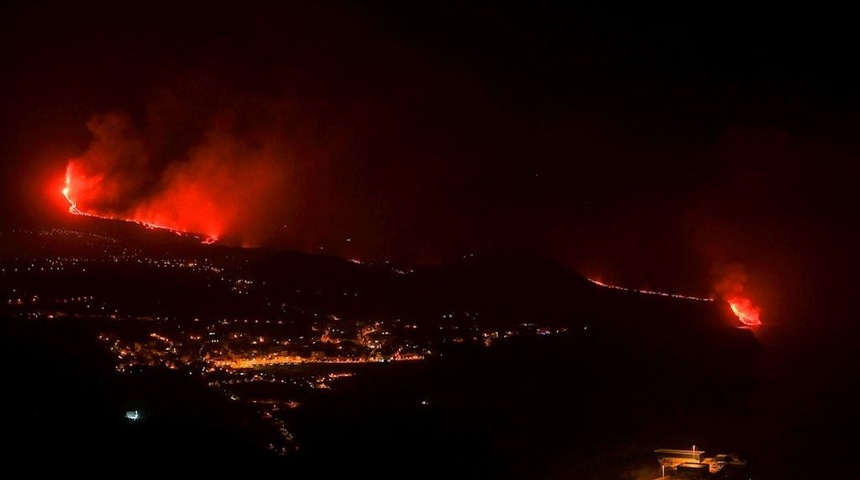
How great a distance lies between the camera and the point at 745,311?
34188 millimetres

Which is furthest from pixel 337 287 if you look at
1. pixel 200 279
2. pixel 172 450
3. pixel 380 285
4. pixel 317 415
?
pixel 172 450

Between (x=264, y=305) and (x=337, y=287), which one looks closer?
(x=264, y=305)

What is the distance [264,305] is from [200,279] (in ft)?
5.96

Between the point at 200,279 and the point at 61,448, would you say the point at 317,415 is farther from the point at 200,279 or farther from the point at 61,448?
the point at 200,279

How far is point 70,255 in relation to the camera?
2688 cm

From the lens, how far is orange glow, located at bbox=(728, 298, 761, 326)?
110 feet

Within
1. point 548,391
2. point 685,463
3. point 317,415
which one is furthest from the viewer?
point 548,391

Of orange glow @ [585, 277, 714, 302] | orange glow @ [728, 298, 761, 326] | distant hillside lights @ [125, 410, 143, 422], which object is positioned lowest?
distant hillside lights @ [125, 410, 143, 422]

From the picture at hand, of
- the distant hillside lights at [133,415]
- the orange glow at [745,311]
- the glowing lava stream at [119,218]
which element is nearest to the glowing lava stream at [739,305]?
the orange glow at [745,311]

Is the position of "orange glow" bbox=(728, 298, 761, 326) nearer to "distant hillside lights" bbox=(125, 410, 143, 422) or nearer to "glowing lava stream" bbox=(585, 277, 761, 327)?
"glowing lava stream" bbox=(585, 277, 761, 327)

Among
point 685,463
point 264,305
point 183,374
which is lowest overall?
point 685,463

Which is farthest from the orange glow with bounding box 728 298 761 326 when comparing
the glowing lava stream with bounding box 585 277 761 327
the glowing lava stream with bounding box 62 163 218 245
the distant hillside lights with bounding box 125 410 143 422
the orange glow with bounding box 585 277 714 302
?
the distant hillside lights with bounding box 125 410 143 422

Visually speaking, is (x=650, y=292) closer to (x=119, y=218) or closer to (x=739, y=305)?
(x=739, y=305)


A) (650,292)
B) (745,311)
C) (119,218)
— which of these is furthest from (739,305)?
(119,218)
